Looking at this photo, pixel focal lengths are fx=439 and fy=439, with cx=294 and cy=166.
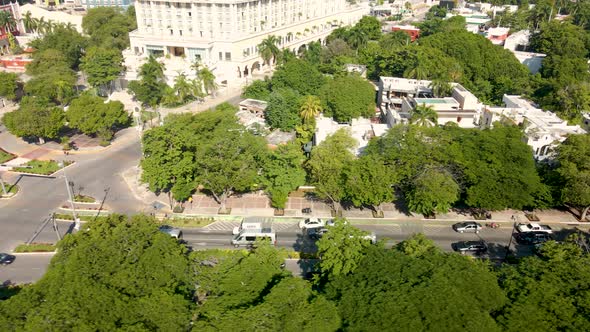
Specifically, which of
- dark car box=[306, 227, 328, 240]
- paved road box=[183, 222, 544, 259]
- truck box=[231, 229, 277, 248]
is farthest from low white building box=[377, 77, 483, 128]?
truck box=[231, 229, 277, 248]

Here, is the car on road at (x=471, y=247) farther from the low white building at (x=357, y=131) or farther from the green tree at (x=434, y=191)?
the low white building at (x=357, y=131)

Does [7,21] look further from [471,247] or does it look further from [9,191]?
[471,247]

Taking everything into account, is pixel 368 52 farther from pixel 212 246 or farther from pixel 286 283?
pixel 286 283

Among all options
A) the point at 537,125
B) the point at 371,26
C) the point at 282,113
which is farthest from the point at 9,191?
the point at 371,26

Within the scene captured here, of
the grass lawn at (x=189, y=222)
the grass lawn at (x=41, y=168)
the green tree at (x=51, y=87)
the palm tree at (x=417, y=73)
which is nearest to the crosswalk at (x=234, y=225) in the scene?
the grass lawn at (x=189, y=222)

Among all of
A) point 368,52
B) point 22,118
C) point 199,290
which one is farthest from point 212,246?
point 368,52
